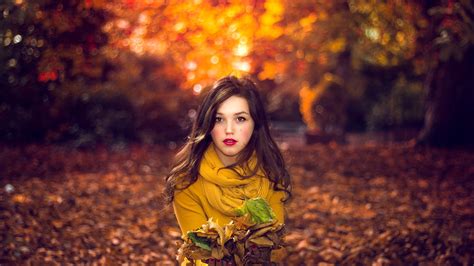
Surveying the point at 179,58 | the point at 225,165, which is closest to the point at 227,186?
the point at 225,165

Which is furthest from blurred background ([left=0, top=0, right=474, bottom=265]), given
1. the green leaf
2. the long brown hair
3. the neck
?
the green leaf

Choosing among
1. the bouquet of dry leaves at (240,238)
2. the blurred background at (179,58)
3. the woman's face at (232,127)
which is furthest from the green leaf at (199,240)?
the blurred background at (179,58)

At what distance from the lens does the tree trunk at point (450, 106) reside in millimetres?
10297

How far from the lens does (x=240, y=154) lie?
2.71 meters

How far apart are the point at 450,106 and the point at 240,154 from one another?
8938mm

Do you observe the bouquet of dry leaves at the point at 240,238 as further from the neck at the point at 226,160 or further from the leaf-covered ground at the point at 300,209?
the leaf-covered ground at the point at 300,209

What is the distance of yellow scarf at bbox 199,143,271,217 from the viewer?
2.50 metres

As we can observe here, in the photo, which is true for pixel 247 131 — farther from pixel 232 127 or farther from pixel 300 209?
pixel 300 209

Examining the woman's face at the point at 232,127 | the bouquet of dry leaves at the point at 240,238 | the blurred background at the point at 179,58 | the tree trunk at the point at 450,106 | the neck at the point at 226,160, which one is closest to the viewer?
the bouquet of dry leaves at the point at 240,238

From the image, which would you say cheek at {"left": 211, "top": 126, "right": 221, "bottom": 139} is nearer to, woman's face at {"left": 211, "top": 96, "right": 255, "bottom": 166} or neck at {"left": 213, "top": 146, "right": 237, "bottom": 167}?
woman's face at {"left": 211, "top": 96, "right": 255, "bottom": 166}

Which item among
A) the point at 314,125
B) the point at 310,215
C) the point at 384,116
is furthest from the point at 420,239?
the point at 384,116

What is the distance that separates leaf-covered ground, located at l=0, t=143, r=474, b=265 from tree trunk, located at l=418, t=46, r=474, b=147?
22.4 inches

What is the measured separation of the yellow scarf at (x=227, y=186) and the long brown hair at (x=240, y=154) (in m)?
0.04

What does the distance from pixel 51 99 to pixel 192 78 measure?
9.33ft
